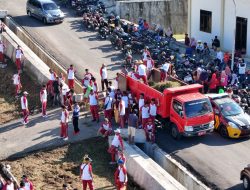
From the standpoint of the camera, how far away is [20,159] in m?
23.3

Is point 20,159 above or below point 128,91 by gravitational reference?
below

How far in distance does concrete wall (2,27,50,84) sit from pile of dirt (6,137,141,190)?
7.56 m

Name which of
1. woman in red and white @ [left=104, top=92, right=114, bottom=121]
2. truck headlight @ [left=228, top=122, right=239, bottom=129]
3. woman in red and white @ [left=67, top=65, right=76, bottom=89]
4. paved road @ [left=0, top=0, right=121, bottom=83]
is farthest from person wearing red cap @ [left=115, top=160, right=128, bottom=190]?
paved road @ [left=0, top=0, right=121, bottom=83]

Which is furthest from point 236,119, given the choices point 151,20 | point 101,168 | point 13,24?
point 151,20

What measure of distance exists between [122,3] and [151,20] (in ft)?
12.9

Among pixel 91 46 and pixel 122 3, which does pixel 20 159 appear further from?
pixel 122 3

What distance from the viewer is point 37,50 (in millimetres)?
36312

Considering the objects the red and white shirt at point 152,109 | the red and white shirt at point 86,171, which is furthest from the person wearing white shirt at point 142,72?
the red and white shirt at point 86,171

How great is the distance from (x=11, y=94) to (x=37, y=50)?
5528 mm

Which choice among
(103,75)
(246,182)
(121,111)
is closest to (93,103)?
(121,111)

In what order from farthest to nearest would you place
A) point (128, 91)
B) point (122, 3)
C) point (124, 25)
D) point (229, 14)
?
point (122, 3), point (124, 25), point (229, 14), point (128, 91)

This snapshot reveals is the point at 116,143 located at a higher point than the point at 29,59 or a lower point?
lower

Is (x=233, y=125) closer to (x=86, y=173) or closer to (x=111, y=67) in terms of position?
(x=86, y=173)

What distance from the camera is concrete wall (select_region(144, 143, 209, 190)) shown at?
65.7 ft
